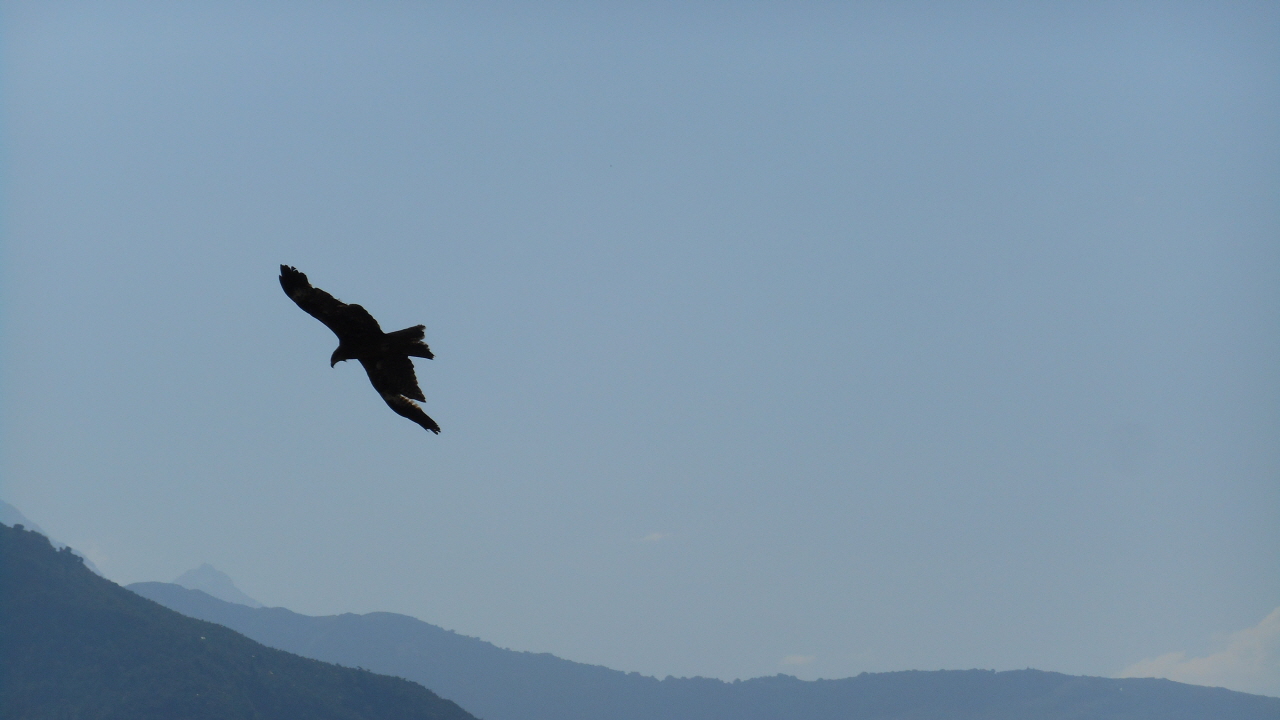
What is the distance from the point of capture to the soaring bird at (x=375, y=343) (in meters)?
18.6

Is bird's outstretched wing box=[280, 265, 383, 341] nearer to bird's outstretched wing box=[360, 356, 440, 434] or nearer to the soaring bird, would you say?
the soaring bird

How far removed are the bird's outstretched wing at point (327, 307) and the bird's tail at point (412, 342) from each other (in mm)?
360

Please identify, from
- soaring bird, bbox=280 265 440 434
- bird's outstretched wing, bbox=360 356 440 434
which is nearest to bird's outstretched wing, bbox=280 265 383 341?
soaring bird, bbox=280 265 440 434

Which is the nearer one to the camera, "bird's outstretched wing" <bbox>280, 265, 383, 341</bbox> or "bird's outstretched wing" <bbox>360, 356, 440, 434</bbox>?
"bird's outstretched wing" <bbox>280, 265, 383, 341</bbox>

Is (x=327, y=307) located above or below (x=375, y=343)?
above

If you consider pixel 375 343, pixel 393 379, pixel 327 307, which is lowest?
pixel 393 379

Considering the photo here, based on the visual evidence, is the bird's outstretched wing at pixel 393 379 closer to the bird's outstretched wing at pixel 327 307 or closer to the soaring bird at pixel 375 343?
the soaring bird at pixel 375 343

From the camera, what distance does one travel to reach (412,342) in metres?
18.8

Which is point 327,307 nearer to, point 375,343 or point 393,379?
point 375,343

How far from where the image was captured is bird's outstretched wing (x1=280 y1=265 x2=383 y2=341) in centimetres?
1847

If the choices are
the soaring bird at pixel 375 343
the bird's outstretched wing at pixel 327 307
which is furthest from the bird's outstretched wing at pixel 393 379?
the bird's outstretched wing at pixel 327 307

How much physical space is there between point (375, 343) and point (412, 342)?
650mm

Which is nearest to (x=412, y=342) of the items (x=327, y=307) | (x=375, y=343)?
(x=375, y=343)

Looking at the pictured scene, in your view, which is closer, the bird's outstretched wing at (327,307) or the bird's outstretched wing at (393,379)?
the bird's outstretched wing at (327,307)
